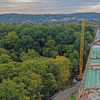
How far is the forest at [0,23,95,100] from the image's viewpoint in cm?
2282

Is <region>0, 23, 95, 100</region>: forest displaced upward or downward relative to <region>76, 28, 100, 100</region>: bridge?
upward

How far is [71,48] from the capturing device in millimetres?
47812

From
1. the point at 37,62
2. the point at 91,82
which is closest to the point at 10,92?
the point at 37,62

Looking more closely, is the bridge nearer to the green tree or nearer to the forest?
the forest

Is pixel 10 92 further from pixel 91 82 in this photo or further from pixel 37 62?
pixel 91 82

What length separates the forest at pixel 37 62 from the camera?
22.8 meters

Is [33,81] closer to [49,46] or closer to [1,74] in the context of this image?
[1,74]

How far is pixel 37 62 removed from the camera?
28.1 meters

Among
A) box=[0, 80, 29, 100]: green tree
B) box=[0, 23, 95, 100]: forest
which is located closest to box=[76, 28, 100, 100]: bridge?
box=[0, 23, 95, 100]: forest

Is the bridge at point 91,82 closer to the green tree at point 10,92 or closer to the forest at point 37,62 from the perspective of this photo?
the forest at point 37,62

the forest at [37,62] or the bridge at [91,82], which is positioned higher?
the forest at [37,62]

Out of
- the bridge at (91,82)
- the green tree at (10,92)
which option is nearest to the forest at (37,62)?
the green tree at (10,92)

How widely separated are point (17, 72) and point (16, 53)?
1970 centimetres

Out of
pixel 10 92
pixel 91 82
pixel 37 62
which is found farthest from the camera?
pixel 37 62
